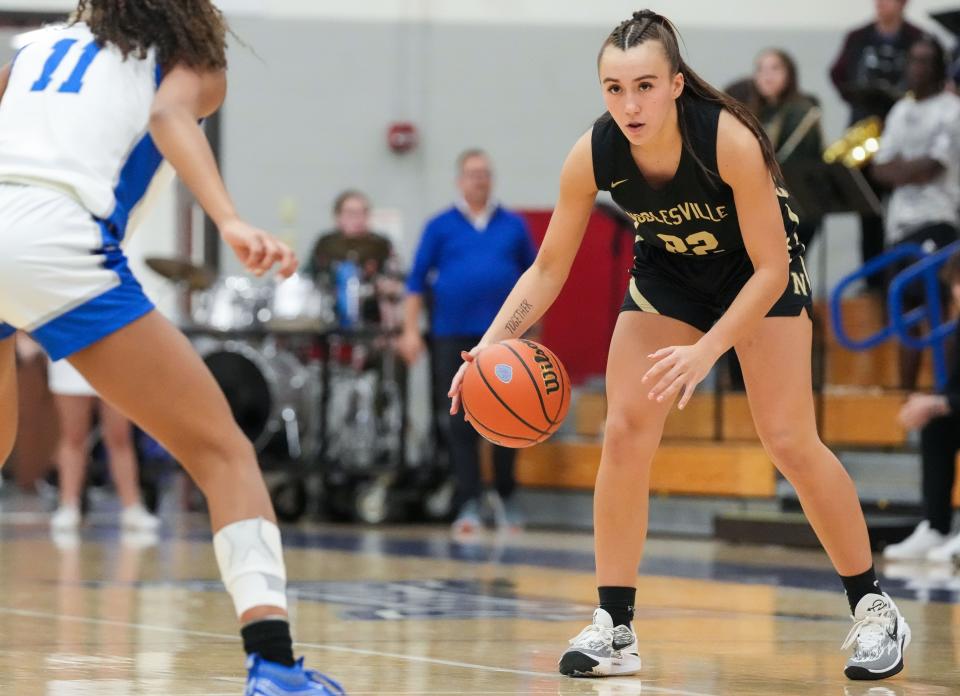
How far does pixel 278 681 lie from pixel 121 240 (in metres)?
1.03

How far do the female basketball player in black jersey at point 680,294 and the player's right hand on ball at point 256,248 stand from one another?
1.04 meters

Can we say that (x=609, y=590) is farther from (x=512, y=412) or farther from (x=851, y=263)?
(x=851, y=263)

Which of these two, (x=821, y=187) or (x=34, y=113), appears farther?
(x=821, y=187)

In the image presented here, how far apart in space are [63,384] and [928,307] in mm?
5277

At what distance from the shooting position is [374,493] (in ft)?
38.4

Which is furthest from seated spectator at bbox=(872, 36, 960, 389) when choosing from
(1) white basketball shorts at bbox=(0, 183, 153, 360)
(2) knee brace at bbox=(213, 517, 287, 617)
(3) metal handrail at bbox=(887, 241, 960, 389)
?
(1) white basketball shorts at bbox=(0, 183, 153, 360)

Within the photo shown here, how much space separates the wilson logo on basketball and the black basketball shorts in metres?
0.31

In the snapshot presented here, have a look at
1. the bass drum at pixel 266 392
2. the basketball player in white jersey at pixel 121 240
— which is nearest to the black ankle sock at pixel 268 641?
the basketball player in white jersey at pixel 121 240

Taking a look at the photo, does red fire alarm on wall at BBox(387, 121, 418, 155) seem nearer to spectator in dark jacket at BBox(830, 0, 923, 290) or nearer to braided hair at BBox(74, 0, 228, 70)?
spectator in dark jacket at BBox(830, 0, 923, 290)

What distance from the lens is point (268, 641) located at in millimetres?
3387

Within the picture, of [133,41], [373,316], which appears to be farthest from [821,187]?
[133,41]

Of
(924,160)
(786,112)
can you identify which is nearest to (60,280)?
(924,160)

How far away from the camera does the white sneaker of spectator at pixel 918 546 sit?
8.32 meters

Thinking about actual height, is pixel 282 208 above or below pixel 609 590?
above
